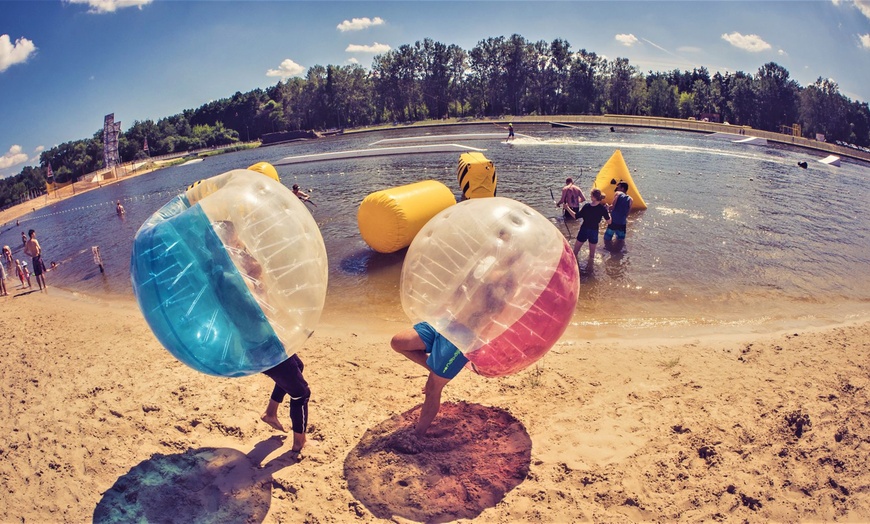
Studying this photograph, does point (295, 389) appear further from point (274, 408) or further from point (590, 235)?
point (590, 235)

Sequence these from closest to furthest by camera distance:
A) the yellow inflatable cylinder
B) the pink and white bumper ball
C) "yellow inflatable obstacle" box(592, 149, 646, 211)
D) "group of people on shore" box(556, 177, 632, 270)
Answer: the pink and white bumper ball < "group of people on shore" box(556, 177, 632, 270) < the yellow inflatable cylinder < "yellow inflatable obstacle" box(592, 149, 646, 211)

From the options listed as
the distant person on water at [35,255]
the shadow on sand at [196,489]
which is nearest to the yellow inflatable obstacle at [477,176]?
the shadow on sand at [196,489]

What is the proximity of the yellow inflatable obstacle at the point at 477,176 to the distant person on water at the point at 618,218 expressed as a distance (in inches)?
157

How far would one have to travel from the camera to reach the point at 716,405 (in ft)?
15.7

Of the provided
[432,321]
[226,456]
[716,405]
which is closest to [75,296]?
[226,456]

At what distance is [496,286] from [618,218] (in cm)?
839

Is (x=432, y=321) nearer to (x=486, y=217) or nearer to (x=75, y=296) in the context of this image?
(x=486, y=217)

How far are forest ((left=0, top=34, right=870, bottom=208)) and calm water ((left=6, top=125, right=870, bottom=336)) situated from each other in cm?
4560

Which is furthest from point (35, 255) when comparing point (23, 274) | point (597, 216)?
point (597, 216)

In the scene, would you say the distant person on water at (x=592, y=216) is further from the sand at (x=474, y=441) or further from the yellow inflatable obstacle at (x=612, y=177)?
→ the yellow inflatable obstacle at (x=612, y=177)

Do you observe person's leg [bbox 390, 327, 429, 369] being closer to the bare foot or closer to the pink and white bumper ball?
the pink and white bumper ball

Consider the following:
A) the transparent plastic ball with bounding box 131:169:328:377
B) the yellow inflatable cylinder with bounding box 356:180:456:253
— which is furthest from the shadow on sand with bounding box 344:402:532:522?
the yellow inflatable cylinder with bounding box 356:180:456:253

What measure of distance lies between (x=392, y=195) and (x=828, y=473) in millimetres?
8761

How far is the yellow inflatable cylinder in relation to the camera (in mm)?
10547
